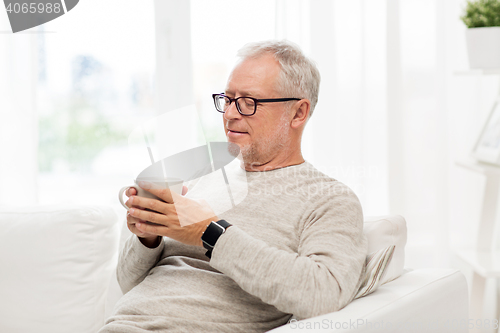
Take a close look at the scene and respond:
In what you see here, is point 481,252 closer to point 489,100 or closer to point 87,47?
point 489,100

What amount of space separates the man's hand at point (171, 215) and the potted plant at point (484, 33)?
1.41 m

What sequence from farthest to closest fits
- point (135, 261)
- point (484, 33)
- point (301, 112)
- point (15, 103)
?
point (15, 103)
point (484, 33)
point (301, 112)
point (135, 261)

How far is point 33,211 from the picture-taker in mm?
1414

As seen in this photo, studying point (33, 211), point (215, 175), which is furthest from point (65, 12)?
point (215, 175)

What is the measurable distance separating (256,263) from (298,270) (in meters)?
0.09

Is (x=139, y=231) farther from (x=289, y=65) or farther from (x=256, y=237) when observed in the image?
(x=289, y=65)

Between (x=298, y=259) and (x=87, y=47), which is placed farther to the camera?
(x=87, y=47)

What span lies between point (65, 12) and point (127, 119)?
579 mm

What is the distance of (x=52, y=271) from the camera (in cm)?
135

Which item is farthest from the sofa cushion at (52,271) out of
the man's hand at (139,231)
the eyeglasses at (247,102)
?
the eyeglasses at (247,102)

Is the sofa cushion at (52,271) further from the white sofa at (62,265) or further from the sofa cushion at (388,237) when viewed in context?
the sofa cushion at (388,237)

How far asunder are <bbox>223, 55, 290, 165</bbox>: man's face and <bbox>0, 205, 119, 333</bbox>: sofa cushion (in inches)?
22.2

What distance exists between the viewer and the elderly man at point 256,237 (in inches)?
36.2

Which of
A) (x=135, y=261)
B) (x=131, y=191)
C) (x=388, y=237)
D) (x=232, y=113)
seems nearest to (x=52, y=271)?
(x=135, y=261)
